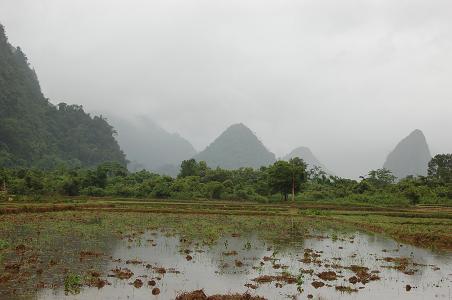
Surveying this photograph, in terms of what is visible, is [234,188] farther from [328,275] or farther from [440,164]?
[440,164]

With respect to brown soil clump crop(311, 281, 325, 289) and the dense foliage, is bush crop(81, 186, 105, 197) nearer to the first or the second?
the dense foliage

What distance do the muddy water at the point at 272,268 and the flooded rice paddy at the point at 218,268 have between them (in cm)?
4

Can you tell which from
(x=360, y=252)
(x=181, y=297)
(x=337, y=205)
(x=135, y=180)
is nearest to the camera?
(x=181, y=297)

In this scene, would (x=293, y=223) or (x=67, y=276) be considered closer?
(x=67, y=276)

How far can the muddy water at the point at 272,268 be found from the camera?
14680 mm

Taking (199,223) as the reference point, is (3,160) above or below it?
above

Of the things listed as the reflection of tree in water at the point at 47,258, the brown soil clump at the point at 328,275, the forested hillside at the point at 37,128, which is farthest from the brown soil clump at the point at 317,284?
the forested hillside at the point at 37,128

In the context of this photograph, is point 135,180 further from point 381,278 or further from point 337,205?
point 381,278

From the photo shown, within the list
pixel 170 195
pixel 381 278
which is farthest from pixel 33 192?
pixel 381 278

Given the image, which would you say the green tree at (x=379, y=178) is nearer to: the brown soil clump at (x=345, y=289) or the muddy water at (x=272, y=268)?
the muddy water at (x=272, y=268)

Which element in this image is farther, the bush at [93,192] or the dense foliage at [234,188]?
the bush at [93,192]

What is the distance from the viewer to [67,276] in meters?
15.2

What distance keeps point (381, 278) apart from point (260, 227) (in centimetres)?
1477

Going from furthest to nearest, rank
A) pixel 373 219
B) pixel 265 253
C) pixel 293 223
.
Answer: pixel 373 219
pixel 293 223
pixel 265 253
